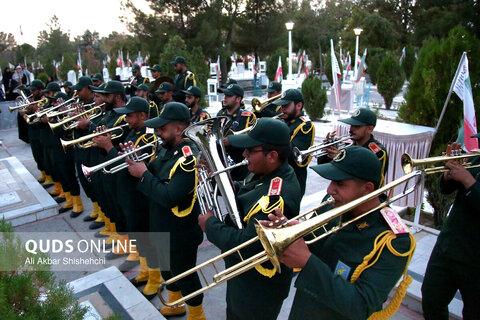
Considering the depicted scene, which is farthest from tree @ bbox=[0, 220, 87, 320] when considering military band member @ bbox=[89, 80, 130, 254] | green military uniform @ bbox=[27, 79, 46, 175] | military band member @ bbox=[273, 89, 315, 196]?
green military uniform @ bbox=[27, 79, 46, 175]

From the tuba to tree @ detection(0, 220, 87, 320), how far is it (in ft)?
3.75

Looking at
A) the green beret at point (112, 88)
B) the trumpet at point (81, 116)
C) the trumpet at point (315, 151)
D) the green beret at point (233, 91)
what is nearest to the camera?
the trumpet at point (315, 151)

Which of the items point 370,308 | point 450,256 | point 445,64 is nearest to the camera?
point 370,308

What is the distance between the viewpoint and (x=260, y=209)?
2.39 m

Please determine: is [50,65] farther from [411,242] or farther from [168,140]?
[411,242]

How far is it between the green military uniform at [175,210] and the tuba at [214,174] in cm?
37

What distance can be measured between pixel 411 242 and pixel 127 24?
33.9 metres

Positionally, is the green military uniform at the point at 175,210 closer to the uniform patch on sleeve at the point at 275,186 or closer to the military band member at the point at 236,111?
the uniform patch on sleeve at the point at 275,186

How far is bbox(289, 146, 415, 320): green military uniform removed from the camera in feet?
6.01

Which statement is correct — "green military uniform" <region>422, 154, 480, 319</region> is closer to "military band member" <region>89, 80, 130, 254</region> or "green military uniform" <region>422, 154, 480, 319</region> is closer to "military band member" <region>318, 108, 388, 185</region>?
"military band member" <region>318, 108, 388, 185</region>

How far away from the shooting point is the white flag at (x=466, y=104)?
405 cm

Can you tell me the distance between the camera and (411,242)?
1948mm

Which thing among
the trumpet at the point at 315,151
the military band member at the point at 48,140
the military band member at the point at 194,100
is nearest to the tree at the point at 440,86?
the trumpet at the point at 315,151

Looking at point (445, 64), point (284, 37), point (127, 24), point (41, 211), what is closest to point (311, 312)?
point (445, 64)
